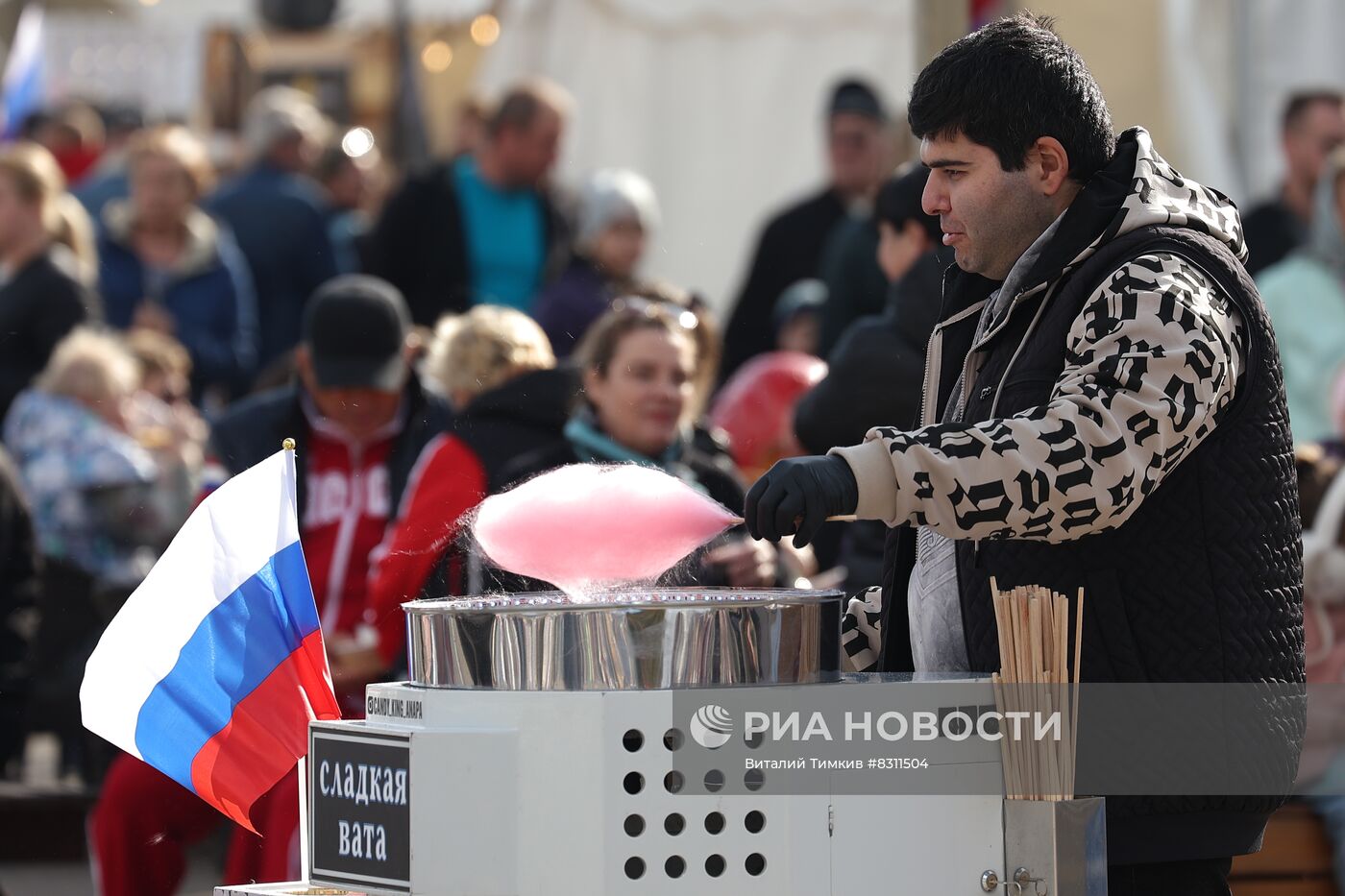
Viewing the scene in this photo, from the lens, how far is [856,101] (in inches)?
307

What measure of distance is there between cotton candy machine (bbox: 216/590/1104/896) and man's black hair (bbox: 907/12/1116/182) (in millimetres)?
665

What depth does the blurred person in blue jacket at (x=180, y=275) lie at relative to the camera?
26.3 feet

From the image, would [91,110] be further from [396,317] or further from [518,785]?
[518,785]

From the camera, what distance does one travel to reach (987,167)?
2.73 meters

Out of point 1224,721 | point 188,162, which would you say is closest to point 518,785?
point 1224,721

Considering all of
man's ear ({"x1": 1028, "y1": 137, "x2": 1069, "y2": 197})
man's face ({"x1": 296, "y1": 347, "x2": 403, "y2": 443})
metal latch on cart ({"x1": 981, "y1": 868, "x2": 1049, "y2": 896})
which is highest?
man's ear ({"x1": 1028, "y1": 137, "x2": 1069, "y2": 197})

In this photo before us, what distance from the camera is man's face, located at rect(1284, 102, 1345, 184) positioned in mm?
8234

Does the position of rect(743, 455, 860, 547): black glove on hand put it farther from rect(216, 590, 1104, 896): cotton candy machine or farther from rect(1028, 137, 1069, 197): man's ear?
rect(1028, 137, 1069, 197): man's ear

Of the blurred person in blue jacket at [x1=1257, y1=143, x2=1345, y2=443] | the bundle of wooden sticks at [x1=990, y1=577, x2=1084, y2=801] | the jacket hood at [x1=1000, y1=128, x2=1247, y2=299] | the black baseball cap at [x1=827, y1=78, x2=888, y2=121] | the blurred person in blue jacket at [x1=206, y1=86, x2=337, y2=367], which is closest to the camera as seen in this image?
the bundle of wooden sticks at [x1=990, y1=577, x2=1084, y2=801]

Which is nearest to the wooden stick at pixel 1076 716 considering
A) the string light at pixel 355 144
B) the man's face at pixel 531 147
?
the man's face at pixel 531 147

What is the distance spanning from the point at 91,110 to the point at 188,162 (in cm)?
530

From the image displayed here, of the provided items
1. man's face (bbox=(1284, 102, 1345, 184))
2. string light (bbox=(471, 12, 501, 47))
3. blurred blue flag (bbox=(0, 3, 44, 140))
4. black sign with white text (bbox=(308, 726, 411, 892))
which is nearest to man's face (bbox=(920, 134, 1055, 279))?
black sign with white text (bbox=(308, 726, 411, 892))

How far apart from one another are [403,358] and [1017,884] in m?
3.03

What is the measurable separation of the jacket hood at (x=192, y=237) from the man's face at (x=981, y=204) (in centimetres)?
572
